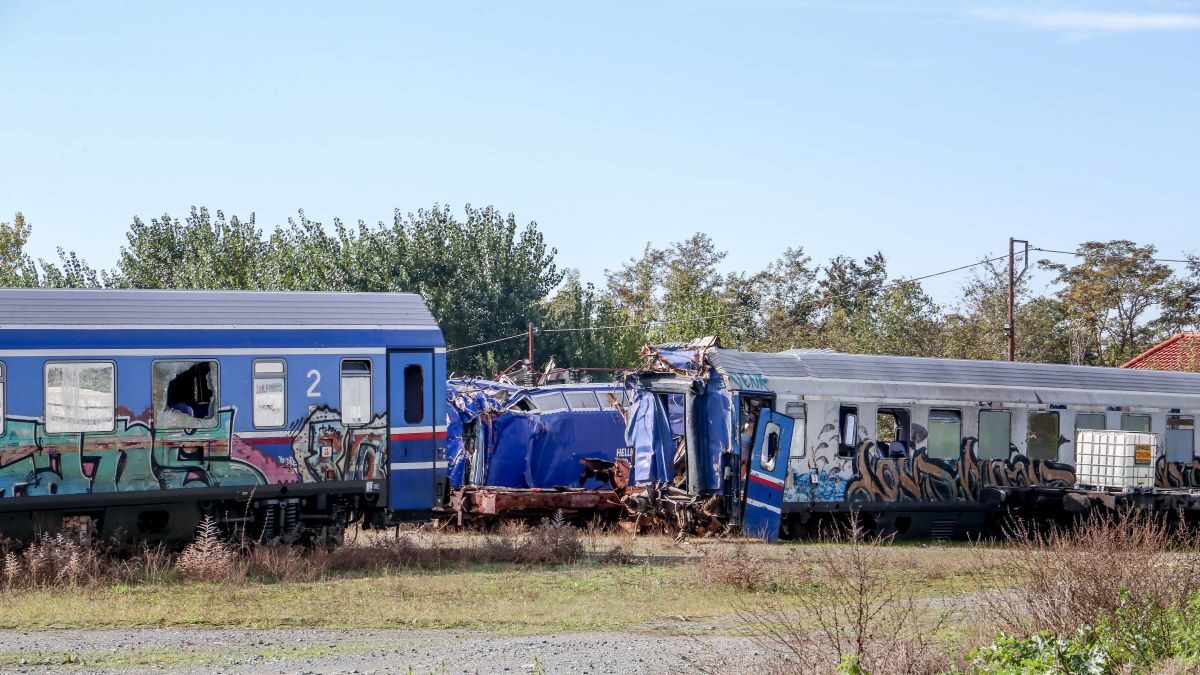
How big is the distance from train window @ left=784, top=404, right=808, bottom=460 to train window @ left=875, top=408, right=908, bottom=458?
4.58ft

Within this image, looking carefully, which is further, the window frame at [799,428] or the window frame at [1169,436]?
the window frame at [1169,436]

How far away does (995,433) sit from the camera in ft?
73.7

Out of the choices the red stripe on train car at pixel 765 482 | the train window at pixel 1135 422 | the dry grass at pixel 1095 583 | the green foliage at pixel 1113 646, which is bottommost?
the red stripe on train car at pixel 765 482

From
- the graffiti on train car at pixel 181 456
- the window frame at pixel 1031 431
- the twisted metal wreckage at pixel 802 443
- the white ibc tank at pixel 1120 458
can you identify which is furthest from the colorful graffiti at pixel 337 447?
the white ibc tank at pixel 1120 458

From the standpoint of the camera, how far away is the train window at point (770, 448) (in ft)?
65.3

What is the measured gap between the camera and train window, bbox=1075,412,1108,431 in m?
23.2

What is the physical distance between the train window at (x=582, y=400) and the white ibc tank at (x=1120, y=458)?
320 inches

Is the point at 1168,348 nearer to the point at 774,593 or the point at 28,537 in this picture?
the point at 774,593

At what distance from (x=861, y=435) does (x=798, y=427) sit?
1181 mm

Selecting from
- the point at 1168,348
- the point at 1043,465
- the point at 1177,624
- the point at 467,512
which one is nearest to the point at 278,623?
the point at 1177,624

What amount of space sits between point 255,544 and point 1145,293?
163ft

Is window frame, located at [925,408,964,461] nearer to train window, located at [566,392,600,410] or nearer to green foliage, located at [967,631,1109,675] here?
train window, located at [566,392,600,410]

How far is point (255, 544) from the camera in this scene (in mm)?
16312

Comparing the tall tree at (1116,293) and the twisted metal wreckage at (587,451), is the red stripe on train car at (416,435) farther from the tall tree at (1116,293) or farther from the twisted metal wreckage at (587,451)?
the tall tree at (1116,293)
